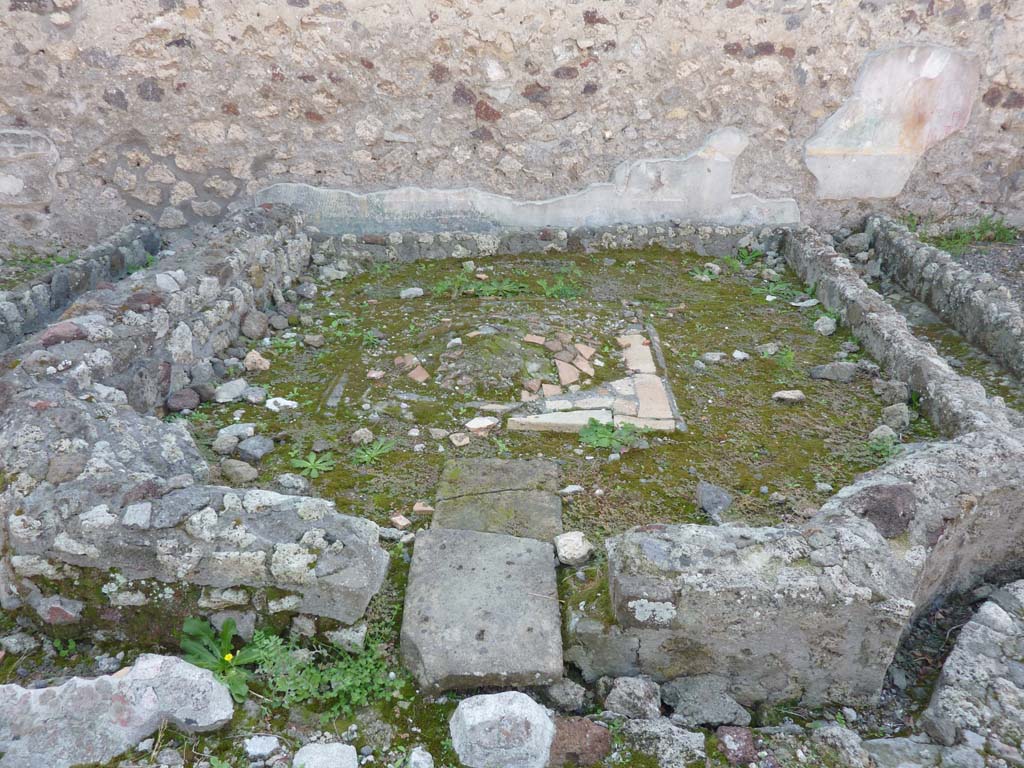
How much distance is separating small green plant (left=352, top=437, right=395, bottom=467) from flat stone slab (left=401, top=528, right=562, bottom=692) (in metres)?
0.71

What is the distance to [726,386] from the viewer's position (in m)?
4.03

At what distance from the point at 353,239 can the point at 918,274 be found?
471 centimetres

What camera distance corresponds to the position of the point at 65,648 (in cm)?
233

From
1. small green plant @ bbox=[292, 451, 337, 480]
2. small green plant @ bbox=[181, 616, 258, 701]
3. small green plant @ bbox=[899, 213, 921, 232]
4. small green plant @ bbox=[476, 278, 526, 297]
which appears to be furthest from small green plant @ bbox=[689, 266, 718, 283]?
small green plant @ bbox=[181, 616, 258, 701]

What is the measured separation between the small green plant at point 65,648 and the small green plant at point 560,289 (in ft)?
12.2

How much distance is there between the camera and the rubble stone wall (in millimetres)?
5480

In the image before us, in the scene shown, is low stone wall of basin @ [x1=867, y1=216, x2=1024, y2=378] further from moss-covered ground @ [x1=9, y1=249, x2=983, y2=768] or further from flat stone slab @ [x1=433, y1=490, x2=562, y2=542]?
flat stone slab @ [x1=433, y1=490, x2=562, y2=542]

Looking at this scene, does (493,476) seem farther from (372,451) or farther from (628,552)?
(628,552)

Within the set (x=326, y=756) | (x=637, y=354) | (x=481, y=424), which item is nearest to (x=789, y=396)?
(x=637, y=354)

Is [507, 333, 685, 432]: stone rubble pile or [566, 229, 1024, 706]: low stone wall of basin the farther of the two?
[507, 333, 685, 432]: stone rubble pile

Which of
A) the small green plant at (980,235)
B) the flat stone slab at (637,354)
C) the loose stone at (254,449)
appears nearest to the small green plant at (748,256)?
the small green plant at (980,235)

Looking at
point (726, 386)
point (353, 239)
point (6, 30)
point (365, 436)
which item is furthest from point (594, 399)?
point (6, 30)

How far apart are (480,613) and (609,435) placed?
1.42 m

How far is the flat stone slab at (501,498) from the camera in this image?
2854 mm
